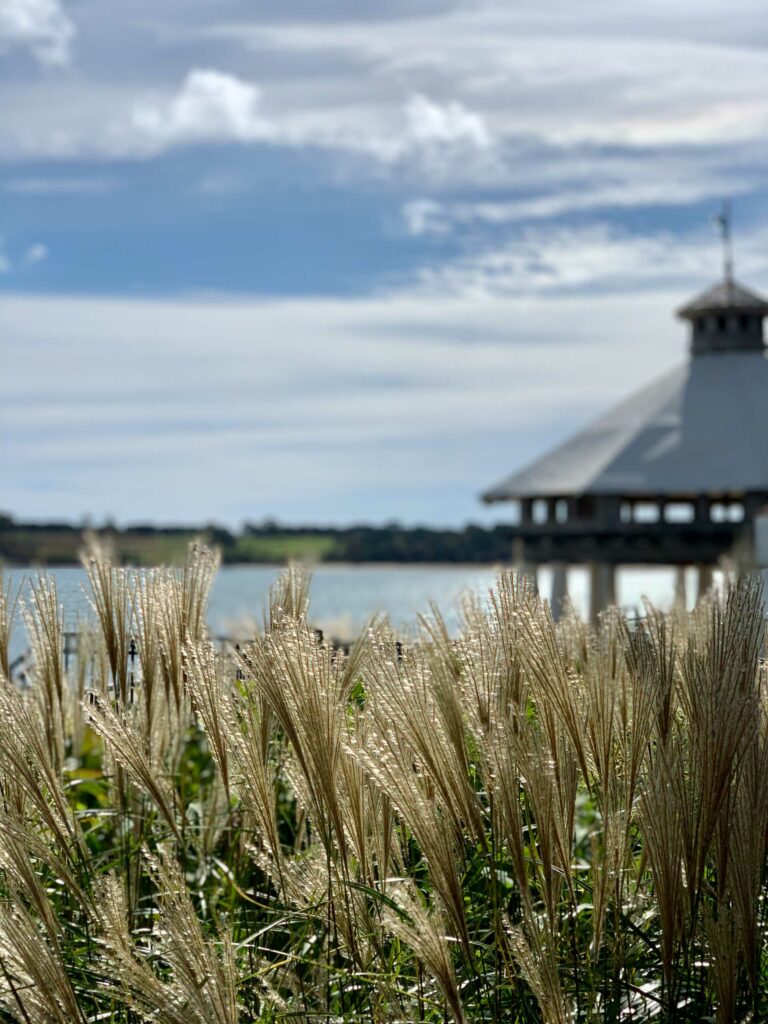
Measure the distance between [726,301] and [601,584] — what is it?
5.37 metres

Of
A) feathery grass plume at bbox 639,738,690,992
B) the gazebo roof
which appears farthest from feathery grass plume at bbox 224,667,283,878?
the gazebo roof

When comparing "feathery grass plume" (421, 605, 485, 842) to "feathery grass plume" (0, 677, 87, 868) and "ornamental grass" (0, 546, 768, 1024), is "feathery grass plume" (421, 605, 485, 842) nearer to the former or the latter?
"ornamental grass" (0, 546, 768, 1024)

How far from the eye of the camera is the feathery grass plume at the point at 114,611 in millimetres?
2889

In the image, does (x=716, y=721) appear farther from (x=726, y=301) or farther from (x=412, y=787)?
(x=726, y=301)

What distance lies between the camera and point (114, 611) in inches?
116

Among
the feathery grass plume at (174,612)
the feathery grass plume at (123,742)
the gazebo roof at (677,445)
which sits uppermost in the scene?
the gazebo roof at (677,445)

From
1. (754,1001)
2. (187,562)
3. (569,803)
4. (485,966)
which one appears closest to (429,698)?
(569,803)

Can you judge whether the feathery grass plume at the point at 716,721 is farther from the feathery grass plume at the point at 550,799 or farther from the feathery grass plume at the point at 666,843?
the feathery grass plume at the point at 550,799

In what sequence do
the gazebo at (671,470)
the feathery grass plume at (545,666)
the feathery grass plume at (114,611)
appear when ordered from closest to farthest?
the feathery grass plume at (545,666) < the feathery grass plume at (114,611) < the gazebo at (671,470)

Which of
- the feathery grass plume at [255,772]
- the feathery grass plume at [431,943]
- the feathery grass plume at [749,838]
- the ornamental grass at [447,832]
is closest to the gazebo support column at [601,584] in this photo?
the ornamental grass at [447,832]

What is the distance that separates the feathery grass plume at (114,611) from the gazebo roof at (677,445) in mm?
15595

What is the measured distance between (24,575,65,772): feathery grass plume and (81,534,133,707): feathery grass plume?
0.11 metres

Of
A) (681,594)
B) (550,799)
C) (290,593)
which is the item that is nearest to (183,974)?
(550,799)

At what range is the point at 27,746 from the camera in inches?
93.4
